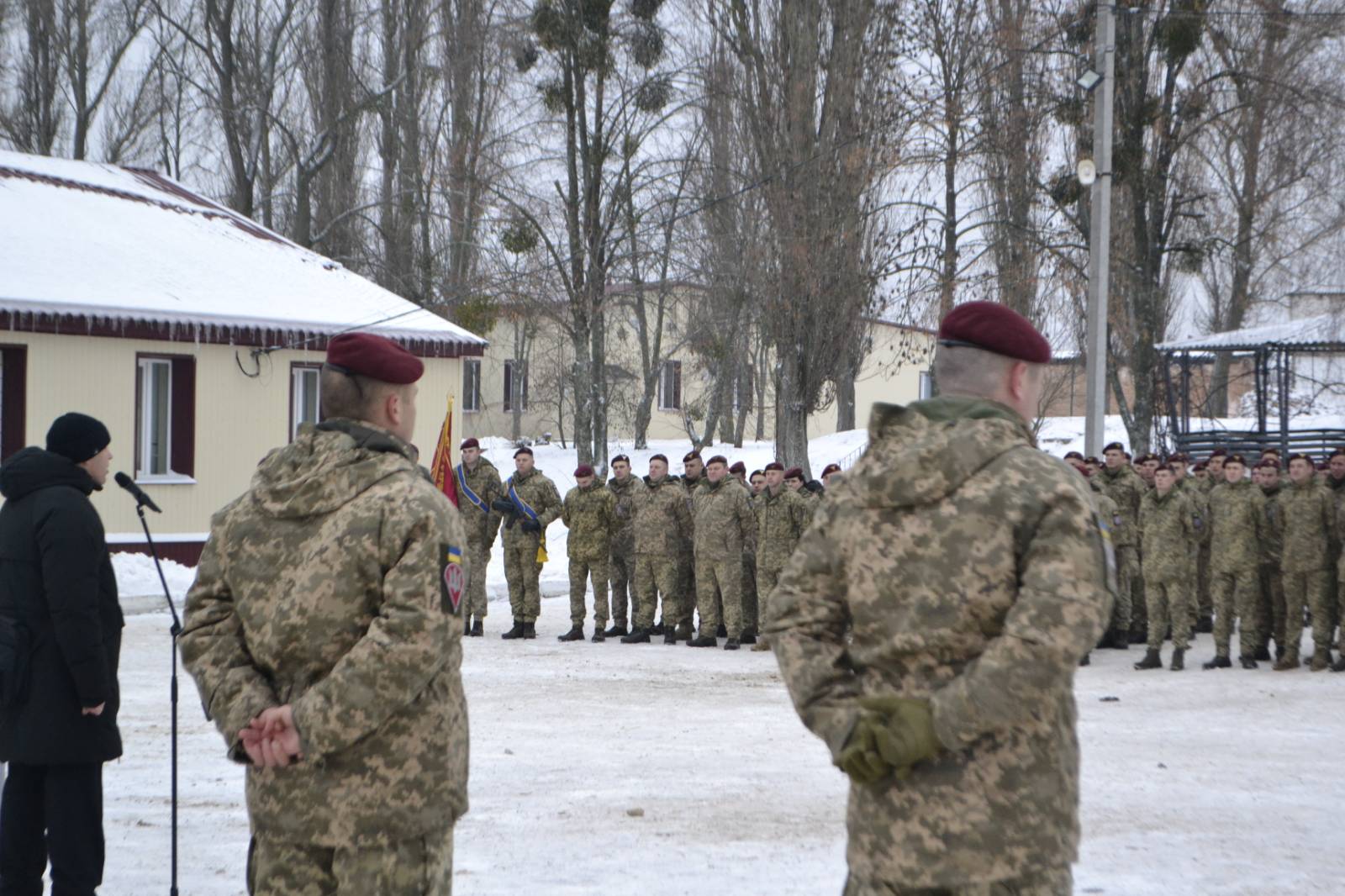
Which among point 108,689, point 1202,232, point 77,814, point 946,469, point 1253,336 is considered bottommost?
point 77,814

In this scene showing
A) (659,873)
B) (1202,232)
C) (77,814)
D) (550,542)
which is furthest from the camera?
(1202,232)

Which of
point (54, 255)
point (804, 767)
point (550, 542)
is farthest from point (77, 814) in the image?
point (550, 542)

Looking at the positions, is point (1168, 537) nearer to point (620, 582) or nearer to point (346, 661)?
point (620, 582)

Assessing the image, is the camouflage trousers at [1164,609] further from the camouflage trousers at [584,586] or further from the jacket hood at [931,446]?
the jacket hood at [931,446]

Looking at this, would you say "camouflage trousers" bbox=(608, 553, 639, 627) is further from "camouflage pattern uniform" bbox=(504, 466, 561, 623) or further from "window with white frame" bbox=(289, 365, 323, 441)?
"window with white frame" bbox=(289, 365, 323, 441)

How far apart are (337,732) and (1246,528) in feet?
37.9

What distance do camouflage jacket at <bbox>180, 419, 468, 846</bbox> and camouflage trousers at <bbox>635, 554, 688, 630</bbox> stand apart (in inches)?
497

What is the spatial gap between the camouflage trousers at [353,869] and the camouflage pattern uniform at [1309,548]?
1113cm

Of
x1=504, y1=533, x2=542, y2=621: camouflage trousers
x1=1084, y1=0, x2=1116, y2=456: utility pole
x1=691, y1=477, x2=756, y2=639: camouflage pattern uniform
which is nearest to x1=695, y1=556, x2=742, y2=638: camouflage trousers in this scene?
x1=691, y1=477, x2=756, y2=639: camouflage pattern uniform

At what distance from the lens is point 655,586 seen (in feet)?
53.9

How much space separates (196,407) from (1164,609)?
13971 millimetres

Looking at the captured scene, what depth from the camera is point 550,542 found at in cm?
2656

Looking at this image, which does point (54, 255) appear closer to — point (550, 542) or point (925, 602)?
point (550, 542)

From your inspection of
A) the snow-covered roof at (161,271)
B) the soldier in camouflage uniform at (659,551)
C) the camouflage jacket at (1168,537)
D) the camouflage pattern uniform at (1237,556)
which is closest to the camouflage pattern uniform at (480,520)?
the soldier in camouflage uniform at (659,551)
